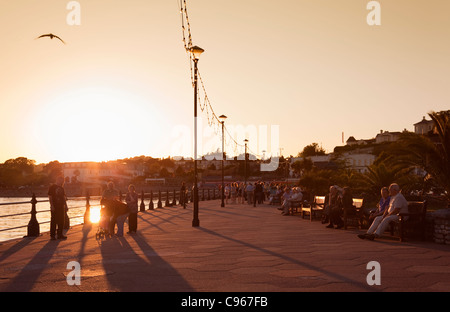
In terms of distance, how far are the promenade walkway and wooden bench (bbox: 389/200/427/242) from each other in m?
0.42

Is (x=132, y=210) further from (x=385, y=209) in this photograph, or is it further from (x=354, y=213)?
(x=385, y=209)

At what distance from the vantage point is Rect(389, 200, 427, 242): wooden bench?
36.2 feet

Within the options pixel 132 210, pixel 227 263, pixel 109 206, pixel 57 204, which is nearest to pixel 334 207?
pixel 132 210

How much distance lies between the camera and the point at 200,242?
1144 centimetres

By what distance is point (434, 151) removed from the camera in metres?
16.5

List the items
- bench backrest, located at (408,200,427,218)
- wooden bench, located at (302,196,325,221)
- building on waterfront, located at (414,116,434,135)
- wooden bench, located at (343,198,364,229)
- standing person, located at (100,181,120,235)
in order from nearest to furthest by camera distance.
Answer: bench backrest, located at (408,200,427,218), standing person, located at (100,181,120,235), wooden bench, located at (343,198,364,229), wooden bench, located at (302,196,325,221), building on waterfront, located at (414,116,434,135)

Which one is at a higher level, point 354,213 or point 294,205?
point 354,213

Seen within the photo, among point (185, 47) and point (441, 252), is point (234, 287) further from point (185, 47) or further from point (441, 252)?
point (185, 47)

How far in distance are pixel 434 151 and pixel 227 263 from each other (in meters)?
11.4

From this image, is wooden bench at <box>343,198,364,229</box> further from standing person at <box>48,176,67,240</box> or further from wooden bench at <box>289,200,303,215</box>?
standing person at <box>48,176,67,240</box>

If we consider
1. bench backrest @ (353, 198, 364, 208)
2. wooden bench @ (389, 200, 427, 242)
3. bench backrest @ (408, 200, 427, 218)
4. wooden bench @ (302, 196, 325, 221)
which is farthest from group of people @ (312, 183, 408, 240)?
wooden bench @ (302, 196, 325, 221)

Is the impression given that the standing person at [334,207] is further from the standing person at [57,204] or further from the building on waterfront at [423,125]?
the building on waterfront at [423,125]

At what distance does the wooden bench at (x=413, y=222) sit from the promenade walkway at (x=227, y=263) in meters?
0.42

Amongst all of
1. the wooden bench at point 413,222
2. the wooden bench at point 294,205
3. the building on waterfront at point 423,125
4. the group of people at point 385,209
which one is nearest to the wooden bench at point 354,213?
the group of people at point 385,209
